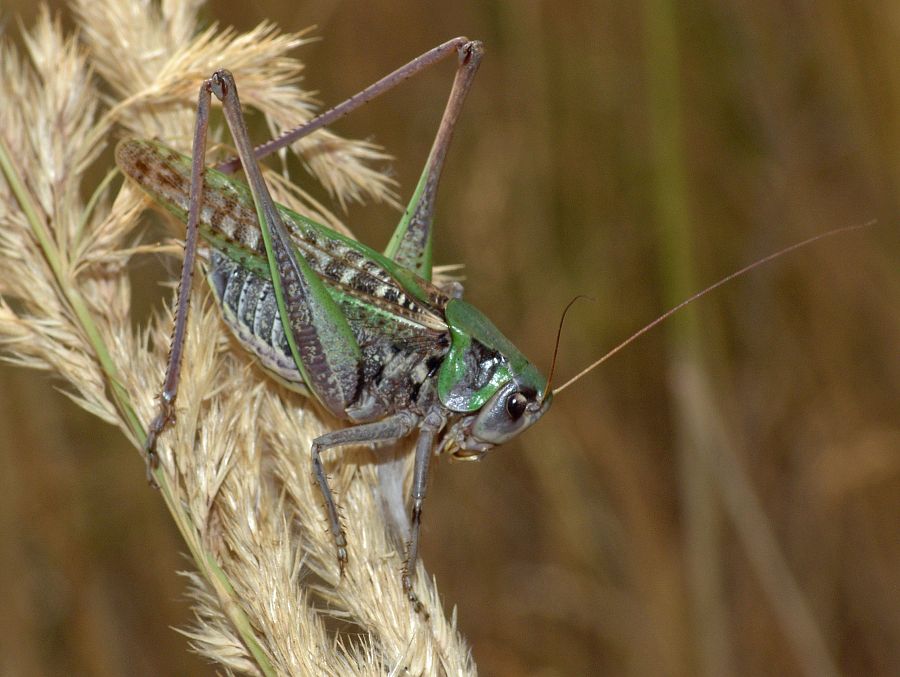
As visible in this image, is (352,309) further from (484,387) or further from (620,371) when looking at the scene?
(620,371)

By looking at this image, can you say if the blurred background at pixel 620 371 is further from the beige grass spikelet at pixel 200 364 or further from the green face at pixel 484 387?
the beige grass spikelet at pixel 200 364

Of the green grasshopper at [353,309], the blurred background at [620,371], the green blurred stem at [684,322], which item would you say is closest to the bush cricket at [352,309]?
the green grasshopper at [353,309]

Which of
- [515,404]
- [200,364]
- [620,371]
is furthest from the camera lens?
[620,371]

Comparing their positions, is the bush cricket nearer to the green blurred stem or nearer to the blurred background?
the green blurred stem

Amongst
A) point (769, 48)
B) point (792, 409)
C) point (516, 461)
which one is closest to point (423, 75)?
point (769, 48)

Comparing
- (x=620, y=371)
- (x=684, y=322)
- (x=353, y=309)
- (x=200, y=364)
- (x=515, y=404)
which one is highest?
(x=200, y=364)

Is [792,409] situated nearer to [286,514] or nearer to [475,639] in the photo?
[475,639]

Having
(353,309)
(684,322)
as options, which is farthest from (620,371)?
(353,309)

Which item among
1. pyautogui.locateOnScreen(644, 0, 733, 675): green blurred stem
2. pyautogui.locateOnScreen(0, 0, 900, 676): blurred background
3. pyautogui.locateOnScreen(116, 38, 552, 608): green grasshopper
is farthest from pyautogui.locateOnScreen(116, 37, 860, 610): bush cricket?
pyautogui.locateOnScreen(0, 0, 900, 676): blurred background
